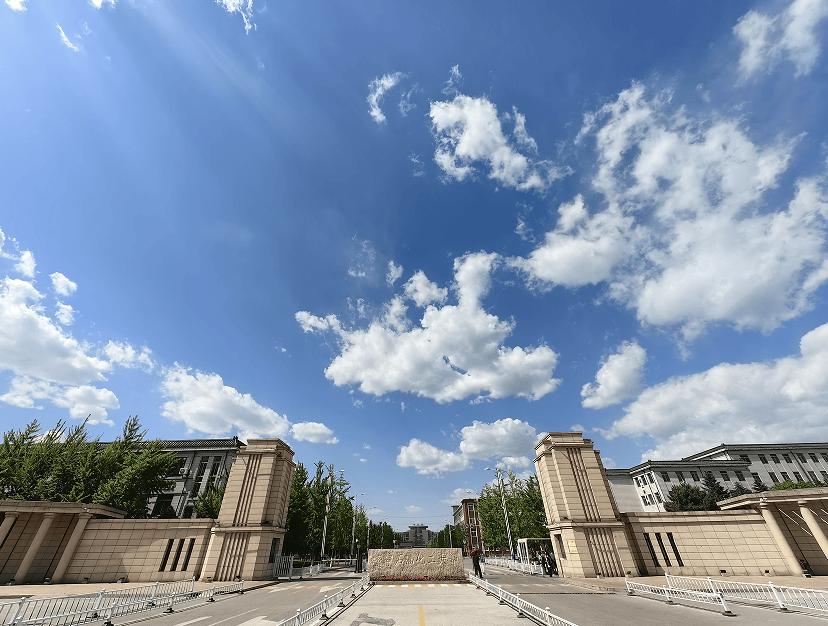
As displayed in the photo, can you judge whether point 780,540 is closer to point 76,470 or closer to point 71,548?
point 71,548

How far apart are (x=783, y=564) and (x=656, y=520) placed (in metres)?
6.73

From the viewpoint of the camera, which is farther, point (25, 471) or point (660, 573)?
point (25, 471)

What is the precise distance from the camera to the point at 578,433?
27.2 m

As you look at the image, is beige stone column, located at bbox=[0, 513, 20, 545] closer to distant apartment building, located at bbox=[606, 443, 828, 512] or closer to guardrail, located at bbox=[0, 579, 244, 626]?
guardrail, located at bbox=[0, 579, 244, 626]

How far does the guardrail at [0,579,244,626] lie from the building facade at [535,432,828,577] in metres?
22.0

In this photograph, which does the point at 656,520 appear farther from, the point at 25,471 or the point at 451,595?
the point at 25,471

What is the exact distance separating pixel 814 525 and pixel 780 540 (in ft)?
6.73

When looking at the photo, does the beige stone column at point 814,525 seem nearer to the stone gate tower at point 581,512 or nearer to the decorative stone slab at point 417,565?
the stone gate tower at point 581,512

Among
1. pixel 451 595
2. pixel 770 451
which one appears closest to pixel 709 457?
pixel 770 451

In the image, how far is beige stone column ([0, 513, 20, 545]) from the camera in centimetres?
2206

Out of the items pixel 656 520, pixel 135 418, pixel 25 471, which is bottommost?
pixel 656 520

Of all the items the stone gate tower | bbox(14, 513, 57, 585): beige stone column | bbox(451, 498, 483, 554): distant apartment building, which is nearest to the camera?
bbox(14, 513, 57, 585): beige stone column

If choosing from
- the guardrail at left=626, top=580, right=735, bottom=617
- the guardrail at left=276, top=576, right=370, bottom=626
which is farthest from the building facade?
the guardrail at left=276, top=576, right=370, bottom=626

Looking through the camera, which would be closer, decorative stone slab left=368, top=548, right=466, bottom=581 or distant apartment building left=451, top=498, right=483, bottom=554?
decorative stone slab left=368, top=548, right=466, bottom=581
